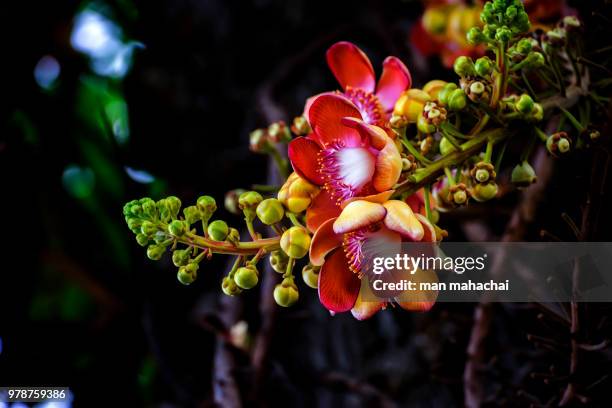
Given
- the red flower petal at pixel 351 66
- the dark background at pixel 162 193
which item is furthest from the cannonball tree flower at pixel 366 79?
the dark background at pixel 162 193

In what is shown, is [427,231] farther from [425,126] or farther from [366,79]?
[366,79]

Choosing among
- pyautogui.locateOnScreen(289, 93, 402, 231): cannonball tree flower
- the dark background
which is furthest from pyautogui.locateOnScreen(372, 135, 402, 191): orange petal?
the dark background

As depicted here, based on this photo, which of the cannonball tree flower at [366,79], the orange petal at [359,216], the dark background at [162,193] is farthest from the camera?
the dark background at [162,193]

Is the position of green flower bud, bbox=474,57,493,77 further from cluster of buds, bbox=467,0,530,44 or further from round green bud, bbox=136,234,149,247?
round green bud, bbox=136,234,149,247

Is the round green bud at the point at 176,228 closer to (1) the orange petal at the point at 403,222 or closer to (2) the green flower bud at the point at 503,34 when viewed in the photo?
(1) the orange petal at the point at 403,222

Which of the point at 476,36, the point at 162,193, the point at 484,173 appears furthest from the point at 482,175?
the point at 162,193

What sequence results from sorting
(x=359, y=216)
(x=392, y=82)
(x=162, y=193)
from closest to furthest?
(x=359, y=216), (x=392, y=82), (x=162, y=193)
